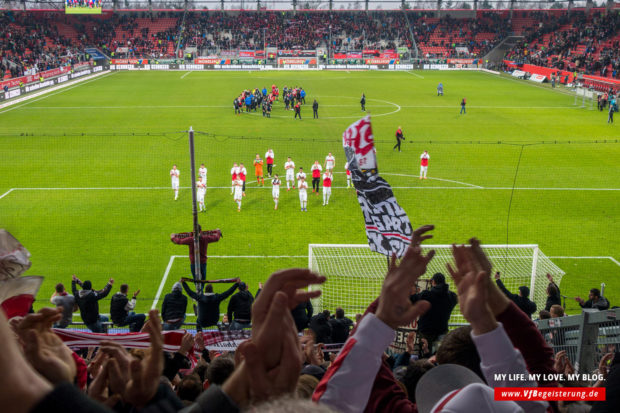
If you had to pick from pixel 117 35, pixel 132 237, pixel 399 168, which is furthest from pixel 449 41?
pixel 132 237

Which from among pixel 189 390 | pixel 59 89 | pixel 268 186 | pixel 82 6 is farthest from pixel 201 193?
pixel 82 6

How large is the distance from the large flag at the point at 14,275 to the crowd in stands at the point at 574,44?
2096 inches

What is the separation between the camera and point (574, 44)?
6081 centimetres

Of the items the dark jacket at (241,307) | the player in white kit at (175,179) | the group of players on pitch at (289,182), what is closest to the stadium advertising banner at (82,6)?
the group of players on pitch at (289,182)

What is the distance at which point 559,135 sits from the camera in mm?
29062

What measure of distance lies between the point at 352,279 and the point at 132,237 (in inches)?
270

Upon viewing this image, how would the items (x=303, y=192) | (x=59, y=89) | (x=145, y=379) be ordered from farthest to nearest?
1. (x=59, y=89)
2. (x=303, y=192)
3. (x=145, y=379)

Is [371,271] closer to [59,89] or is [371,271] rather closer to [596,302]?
[596,302]

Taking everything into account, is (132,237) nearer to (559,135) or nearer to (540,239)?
→ (540,239)

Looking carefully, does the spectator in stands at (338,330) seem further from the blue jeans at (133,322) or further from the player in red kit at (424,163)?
the player in red kit at (424,163)

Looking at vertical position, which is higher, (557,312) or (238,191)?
(557,312)

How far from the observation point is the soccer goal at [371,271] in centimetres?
1184

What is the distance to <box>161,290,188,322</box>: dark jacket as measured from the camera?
9062 mm

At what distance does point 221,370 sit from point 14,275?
1507 millimetres
